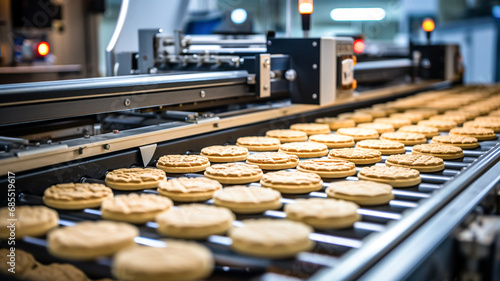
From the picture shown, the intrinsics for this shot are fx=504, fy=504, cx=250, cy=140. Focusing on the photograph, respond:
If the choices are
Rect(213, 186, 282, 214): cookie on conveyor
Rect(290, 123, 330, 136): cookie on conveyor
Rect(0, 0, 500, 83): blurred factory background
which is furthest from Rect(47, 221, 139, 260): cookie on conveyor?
Rect(0, 0, 500, 83): blurred factory background

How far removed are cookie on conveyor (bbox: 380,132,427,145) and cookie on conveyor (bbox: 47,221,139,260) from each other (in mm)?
1769

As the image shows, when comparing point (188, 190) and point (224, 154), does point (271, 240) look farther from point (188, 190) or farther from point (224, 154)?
point (224, 154)

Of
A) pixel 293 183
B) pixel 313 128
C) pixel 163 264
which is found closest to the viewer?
pixel 163 264

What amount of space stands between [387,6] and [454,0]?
5.62 metres

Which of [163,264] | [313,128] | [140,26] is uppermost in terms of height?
[140,26]

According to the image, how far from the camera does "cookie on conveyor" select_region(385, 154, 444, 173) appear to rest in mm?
2045

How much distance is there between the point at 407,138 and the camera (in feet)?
8.73

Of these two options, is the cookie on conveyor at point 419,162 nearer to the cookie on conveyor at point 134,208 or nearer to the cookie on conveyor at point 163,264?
the cookie on conveyor at point 134,208

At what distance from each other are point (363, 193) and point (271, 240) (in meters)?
0.52

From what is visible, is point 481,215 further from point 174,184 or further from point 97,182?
point 97,182

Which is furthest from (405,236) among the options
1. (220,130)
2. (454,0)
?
(454,0)

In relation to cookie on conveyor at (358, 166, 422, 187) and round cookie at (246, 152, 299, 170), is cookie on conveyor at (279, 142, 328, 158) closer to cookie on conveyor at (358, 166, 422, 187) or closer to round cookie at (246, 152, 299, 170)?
round cookie at (246, 152, 299, 170)

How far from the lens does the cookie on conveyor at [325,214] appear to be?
4.61 ft

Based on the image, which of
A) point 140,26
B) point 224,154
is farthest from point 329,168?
point 140,26
